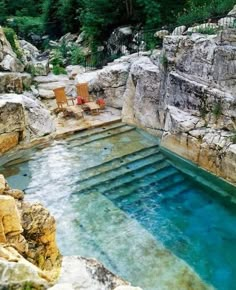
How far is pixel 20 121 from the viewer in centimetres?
1367

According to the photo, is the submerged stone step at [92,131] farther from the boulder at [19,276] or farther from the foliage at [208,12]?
the boulder at [19,276]

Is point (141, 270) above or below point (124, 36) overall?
below

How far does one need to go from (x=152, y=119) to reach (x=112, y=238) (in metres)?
6.64

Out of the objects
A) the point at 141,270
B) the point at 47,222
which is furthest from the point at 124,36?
the point at 47,222

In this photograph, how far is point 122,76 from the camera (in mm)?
16734

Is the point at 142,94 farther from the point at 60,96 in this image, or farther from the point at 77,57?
the point at 77,57

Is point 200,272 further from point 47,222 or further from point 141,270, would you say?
point 47,222

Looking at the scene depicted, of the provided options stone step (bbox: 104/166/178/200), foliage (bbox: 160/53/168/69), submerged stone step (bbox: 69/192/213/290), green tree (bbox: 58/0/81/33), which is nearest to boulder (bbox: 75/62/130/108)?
foliage (bbox: 160/53/168/69)

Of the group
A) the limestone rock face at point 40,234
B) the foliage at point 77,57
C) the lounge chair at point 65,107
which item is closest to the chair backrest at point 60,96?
the lounge chair at point 65,107

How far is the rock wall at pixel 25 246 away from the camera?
159 inches

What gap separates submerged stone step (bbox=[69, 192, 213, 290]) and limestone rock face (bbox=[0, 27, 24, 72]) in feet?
25.4

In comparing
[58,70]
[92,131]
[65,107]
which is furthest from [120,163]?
[58,70]

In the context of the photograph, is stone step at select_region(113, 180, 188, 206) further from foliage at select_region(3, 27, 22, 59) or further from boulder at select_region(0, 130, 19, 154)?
foliage at select_region(3, 27, 22, 59)

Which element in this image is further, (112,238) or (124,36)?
(124,36)
